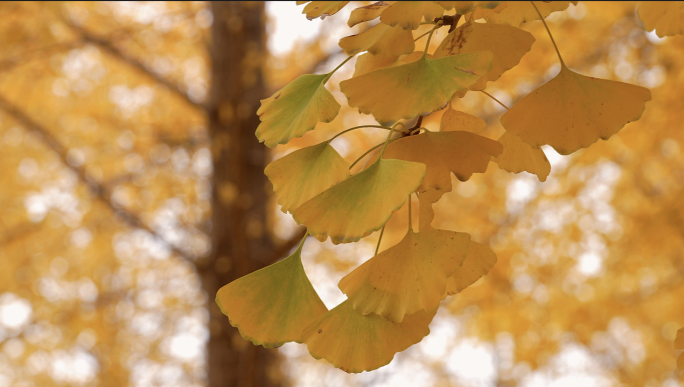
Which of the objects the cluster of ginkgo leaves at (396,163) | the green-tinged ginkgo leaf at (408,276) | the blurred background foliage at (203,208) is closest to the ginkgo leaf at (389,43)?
the cluster of ginkgo leaves at (396,163)

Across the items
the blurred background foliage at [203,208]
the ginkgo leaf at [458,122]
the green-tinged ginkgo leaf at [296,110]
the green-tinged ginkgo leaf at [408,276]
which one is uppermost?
the green-tinged ginkgo leaf at [296,110]

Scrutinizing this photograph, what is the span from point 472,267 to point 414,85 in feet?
0.40

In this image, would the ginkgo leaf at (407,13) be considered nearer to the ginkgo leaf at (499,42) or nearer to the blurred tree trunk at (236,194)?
the ginkgo leaf at (499,42)

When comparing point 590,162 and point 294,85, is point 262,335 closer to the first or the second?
point 294,85

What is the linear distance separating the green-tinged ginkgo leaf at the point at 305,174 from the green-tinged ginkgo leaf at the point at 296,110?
24 mm

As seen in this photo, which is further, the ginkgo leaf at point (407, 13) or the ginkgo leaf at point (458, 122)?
the ginkgo leaf at point (458, 122)

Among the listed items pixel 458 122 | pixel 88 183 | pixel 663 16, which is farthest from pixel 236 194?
pixel 663 16

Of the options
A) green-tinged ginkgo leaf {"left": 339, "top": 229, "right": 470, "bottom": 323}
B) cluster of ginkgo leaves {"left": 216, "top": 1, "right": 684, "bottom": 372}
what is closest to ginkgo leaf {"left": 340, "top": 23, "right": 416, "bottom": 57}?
cluster of ginkgo leaves {"left": 216, "top": 1, "right": 684, "bottom": 372}

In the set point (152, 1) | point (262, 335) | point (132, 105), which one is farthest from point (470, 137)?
point (132, 105)

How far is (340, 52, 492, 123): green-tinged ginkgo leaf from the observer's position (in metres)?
0.26

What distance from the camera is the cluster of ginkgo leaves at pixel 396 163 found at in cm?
26

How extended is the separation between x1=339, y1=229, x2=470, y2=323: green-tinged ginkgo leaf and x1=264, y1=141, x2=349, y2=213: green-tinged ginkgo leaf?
6cm

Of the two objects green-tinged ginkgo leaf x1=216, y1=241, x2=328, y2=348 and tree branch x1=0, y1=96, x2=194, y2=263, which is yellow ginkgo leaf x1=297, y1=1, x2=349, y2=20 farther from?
tree branch x1=0, y1=96, x2=194, y2=263

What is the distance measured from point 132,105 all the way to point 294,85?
77.0 inches
